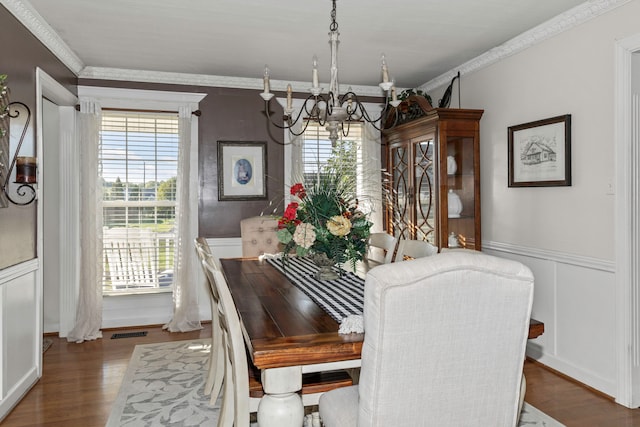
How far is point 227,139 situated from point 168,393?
2584mm

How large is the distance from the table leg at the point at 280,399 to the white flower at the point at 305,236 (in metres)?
0.86

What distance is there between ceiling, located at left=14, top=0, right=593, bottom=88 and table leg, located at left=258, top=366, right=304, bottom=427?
89.6 inches

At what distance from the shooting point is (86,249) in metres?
4.26

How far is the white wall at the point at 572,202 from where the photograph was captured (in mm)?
2857

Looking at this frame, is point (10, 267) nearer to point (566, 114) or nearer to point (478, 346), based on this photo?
point (478, 346)

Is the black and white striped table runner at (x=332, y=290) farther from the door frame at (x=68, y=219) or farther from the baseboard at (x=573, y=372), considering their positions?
the door frame at (x=68, y=219)

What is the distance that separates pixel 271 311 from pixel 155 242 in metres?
3.09

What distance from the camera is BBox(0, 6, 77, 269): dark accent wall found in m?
2.74

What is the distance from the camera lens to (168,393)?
9.87ft

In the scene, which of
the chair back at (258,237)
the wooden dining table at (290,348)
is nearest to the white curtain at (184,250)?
the chair back at (258,237)

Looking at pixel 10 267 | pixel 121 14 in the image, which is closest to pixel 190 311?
pixel 10 267

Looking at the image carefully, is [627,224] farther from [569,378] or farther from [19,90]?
[19,90]

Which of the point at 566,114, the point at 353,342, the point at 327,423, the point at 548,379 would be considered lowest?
the point at 548,379

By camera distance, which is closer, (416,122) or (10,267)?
(10,267)
